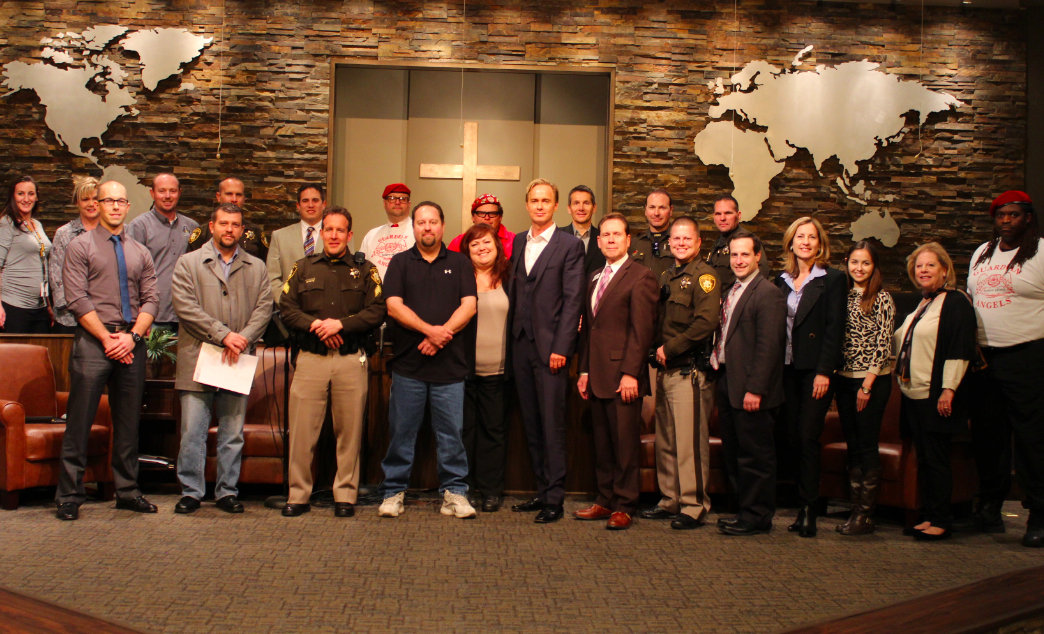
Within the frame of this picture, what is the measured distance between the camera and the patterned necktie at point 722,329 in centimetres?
411

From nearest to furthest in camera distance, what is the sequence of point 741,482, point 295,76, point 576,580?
point 576,580
point 741,482
point 295,76

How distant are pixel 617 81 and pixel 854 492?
389 cm

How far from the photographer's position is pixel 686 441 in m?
4.11

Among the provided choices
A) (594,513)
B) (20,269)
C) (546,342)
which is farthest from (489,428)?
(20,269)

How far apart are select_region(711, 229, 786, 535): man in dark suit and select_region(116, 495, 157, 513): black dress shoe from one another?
2.72m

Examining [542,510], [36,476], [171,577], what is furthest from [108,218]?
[542,510]

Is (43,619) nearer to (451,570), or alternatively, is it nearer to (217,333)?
(451,570)

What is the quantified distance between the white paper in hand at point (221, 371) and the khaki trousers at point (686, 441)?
6.75 feet

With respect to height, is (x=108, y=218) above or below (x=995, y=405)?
above

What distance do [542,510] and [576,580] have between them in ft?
3.41

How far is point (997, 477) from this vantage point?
415 centimetres

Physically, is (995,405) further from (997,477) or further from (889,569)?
(889,569)

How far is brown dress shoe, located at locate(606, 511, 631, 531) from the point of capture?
12.9 ft

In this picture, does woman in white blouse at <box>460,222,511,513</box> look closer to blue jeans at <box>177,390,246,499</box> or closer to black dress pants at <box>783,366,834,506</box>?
blue jeans at <box>177,390,246,499</box>
